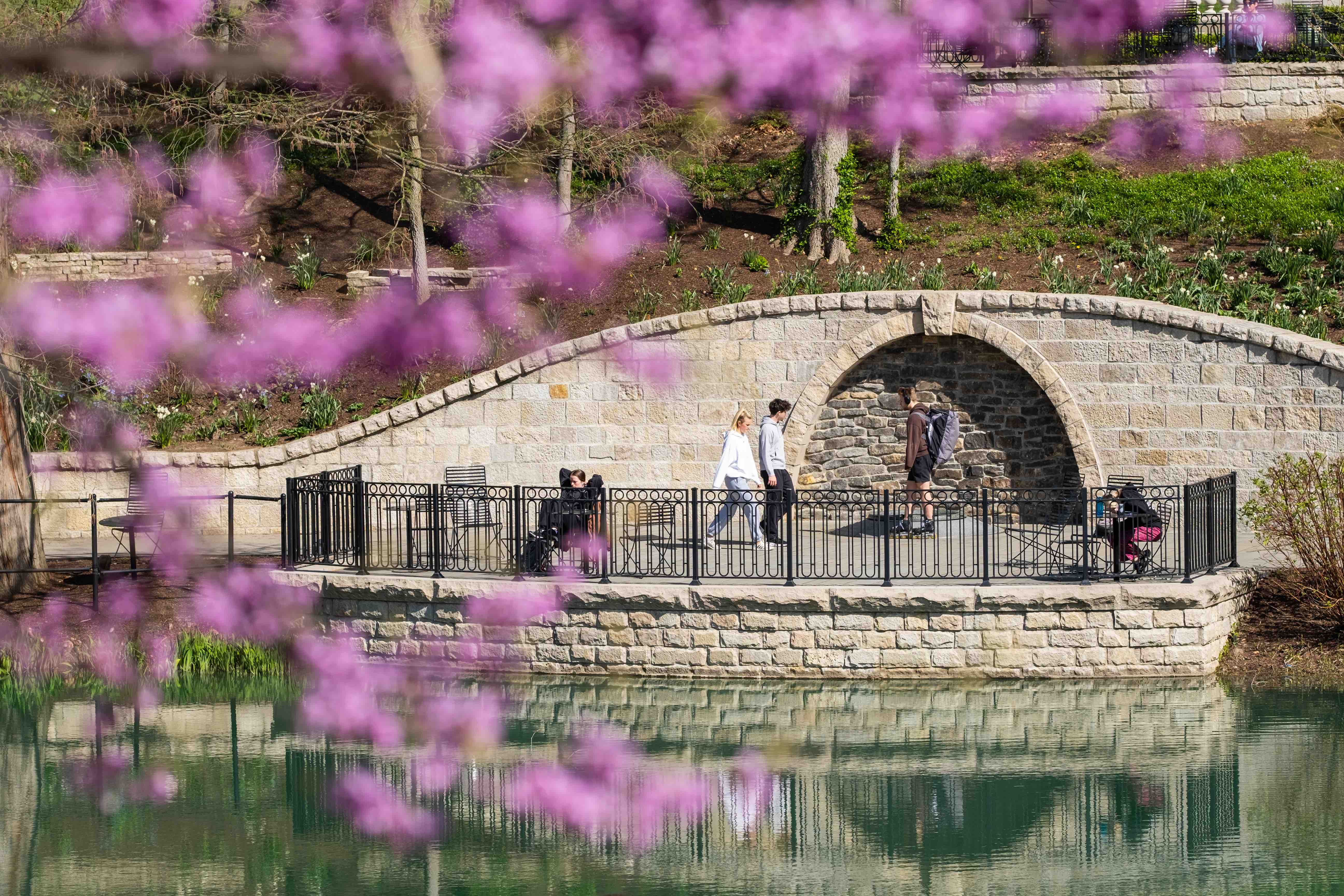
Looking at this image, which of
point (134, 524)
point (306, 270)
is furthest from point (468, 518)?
point (306, 270)

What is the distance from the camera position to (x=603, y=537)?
14328 mm

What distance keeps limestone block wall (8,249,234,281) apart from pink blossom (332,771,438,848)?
15.0 m

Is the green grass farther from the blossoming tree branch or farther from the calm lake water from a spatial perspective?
the calm lake water

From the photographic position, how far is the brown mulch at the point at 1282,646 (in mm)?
13750

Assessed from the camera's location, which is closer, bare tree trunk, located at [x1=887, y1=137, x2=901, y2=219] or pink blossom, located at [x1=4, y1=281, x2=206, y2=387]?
pink blossom, located at [x1=4, y1=281, x2=206, y2=387]

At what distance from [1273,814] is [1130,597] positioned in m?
3.01

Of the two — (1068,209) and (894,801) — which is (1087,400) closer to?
(1068,209)

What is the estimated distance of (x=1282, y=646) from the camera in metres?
14.2

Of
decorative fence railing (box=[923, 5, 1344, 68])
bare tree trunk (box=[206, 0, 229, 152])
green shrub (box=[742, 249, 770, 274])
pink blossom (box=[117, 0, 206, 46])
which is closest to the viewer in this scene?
pink blossom (box=[117, 0, 206, 46])

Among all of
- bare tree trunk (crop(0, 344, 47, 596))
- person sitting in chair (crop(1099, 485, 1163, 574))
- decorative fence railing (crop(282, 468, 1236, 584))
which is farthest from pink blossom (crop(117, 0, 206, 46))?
person sitting in chair (crop(1099, 485, 1163, 574))

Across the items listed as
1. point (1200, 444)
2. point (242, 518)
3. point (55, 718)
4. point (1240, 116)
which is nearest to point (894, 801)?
point (55, 718)

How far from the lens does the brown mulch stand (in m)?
13.8

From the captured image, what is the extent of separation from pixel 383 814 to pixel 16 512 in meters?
7.22

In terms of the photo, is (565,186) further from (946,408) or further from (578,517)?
(578,517)
